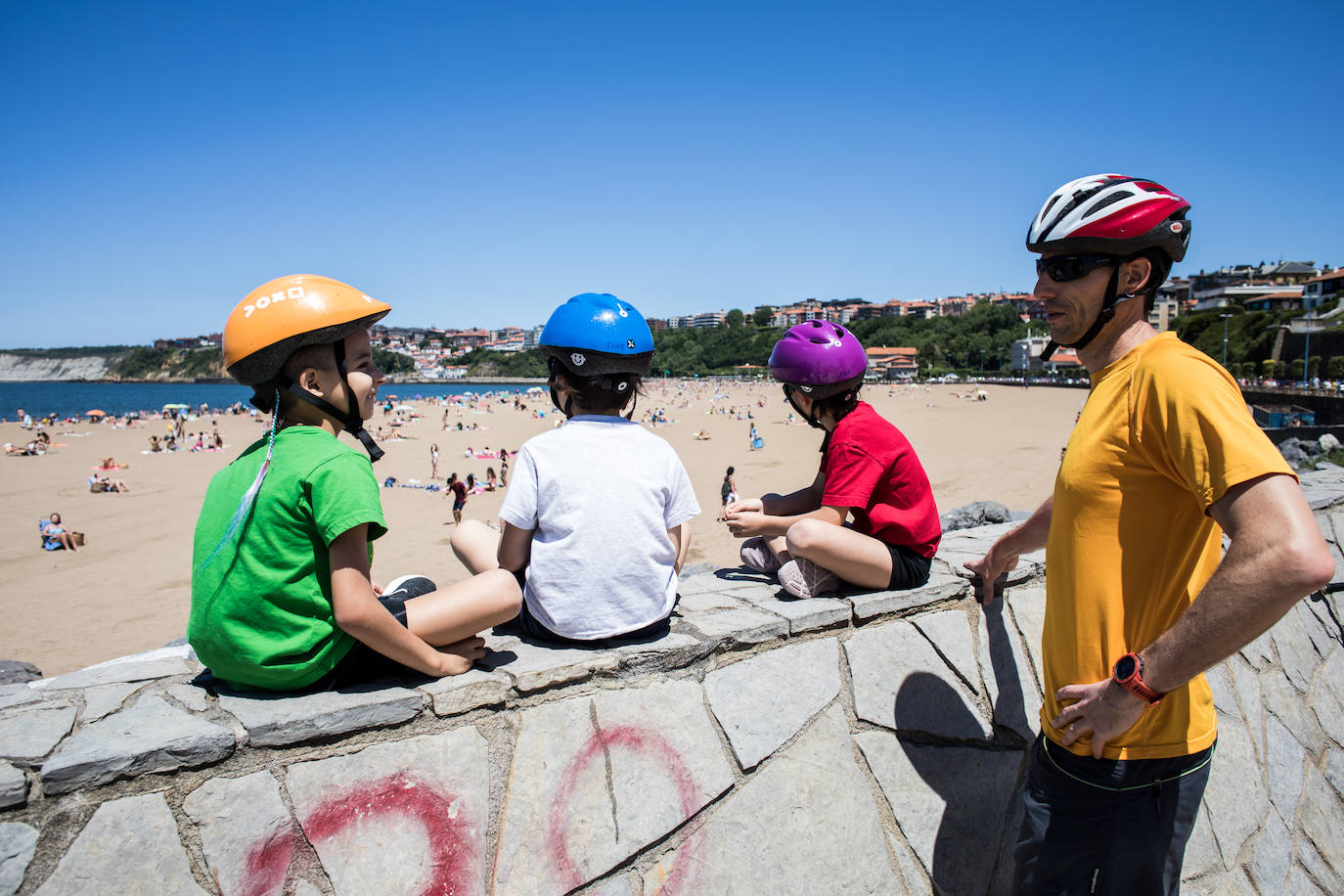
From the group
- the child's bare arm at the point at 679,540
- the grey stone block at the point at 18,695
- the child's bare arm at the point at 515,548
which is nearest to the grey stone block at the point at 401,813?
the child's bare arm at the point at 515,548

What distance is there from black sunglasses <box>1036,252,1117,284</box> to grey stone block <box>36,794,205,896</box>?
91.9 inches

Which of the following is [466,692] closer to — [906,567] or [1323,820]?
[906,567]

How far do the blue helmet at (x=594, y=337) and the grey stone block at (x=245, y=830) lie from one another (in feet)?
4.49

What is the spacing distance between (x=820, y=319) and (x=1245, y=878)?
8.19 feet

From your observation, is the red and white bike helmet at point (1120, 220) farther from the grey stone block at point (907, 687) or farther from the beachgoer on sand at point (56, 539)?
the beachgoer on sand at point (56, 539)

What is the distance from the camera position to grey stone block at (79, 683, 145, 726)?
159 centimetres

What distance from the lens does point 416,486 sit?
19.2 metres

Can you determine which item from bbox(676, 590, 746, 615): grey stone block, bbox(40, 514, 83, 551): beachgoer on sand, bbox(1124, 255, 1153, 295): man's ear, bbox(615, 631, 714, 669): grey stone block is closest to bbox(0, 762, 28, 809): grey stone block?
bbox(615, 631, 714, 669): grey stone block

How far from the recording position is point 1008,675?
2.59 meters

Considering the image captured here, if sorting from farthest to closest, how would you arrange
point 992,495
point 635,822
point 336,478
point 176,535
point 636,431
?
point 992,495 < point 176,535 < point 636,431 < point 635,822 < point 336,478

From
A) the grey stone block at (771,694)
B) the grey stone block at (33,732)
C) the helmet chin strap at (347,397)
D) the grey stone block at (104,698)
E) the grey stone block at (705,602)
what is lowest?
the grey stone block at (771,694)

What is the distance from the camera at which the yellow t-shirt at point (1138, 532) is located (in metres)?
1.46

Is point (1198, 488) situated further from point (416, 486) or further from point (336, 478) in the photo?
point (416, 486)

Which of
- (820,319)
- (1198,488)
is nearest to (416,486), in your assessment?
(820,319)
